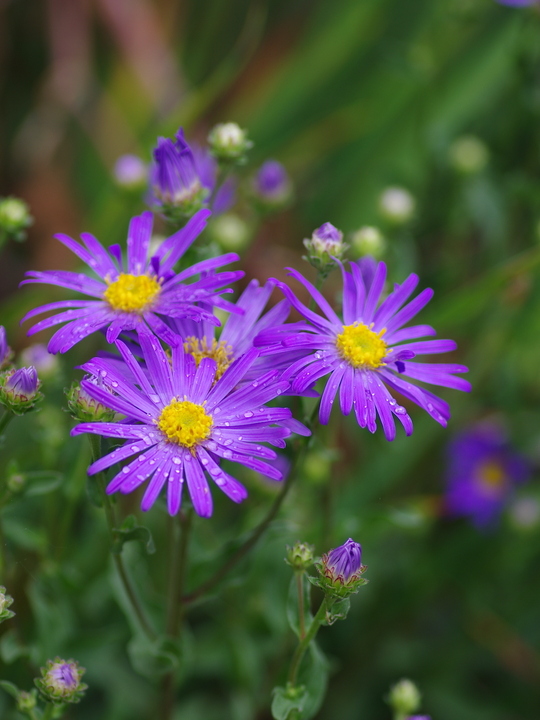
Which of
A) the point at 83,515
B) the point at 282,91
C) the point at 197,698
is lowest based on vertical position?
the point at 197,698

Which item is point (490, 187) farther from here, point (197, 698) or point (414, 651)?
point (197, 698)

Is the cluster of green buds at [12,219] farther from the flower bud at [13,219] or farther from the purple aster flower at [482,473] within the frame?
the purple aster flower at [482,473]

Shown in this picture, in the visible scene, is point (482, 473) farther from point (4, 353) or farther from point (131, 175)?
point (4, 353)

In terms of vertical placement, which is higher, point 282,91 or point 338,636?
point 282,91

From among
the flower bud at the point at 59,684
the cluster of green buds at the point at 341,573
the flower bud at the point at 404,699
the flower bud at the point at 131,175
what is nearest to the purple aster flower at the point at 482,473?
the flower bud at the point at 404,699

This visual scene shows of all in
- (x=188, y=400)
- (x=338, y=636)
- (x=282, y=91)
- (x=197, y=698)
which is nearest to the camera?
(x=188, y=400)

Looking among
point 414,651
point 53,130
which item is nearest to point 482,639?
point 414,651

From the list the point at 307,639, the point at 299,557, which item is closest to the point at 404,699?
the point at 307,639
